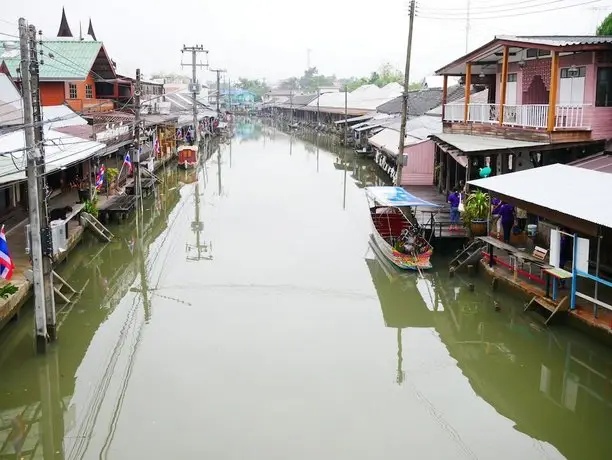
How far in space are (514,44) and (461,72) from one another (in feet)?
23.3

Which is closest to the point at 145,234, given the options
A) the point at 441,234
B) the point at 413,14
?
the point at 441,234

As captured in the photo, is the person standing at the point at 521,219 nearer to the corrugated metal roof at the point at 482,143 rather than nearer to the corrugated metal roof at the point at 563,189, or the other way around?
the corrugated metal roof at the point at 482,143

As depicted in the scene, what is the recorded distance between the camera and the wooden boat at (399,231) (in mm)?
16422

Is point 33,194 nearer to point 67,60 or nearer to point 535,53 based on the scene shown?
point 535,53

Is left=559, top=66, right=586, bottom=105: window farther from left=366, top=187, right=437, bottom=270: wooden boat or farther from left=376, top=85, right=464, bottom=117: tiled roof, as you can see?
left=376, top=85, right=464, bottom=117: tiled roof

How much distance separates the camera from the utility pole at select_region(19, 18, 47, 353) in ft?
33.2

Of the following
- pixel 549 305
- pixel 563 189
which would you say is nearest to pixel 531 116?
pixel 563 189

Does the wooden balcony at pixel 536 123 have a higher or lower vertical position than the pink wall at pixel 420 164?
higher

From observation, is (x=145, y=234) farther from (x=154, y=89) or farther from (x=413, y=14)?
(x=154, y=89)

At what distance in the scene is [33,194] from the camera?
1045 cm

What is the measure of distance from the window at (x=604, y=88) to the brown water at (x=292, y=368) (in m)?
5.43

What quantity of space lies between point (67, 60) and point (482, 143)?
18.3 metres

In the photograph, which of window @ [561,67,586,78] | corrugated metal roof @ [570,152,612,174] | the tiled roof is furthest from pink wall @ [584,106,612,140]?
the tiled roof

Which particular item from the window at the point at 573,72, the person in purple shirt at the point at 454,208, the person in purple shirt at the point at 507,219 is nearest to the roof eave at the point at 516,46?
the window at the point at 573,72
